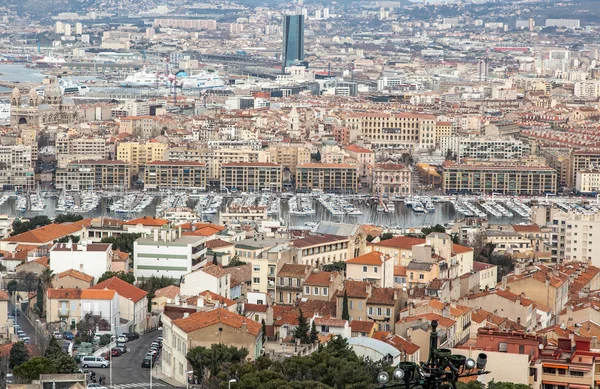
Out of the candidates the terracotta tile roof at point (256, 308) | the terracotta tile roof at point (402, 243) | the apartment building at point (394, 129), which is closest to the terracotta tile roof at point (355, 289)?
the terracotta tile roof at point (256, 308)

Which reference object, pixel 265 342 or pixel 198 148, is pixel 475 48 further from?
pixel 265 342

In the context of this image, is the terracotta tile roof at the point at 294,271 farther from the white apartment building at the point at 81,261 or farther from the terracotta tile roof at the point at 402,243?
the terracotta tile roof at the point at 402,243

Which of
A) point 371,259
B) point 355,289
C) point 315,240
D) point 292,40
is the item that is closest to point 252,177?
point 315,240

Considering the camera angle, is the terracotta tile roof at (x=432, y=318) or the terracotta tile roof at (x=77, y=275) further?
the terracotta tile roof at (x=77, y=275)

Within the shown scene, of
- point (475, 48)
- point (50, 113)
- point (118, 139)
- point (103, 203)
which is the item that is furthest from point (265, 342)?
point (475, 48)

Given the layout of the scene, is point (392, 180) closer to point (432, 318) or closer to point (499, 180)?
point (499, 180)

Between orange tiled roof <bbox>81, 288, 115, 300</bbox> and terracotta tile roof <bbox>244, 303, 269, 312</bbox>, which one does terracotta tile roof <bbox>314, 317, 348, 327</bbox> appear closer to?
terracotta tile roof <bbox>244, 303, 269, 312</bbox>
